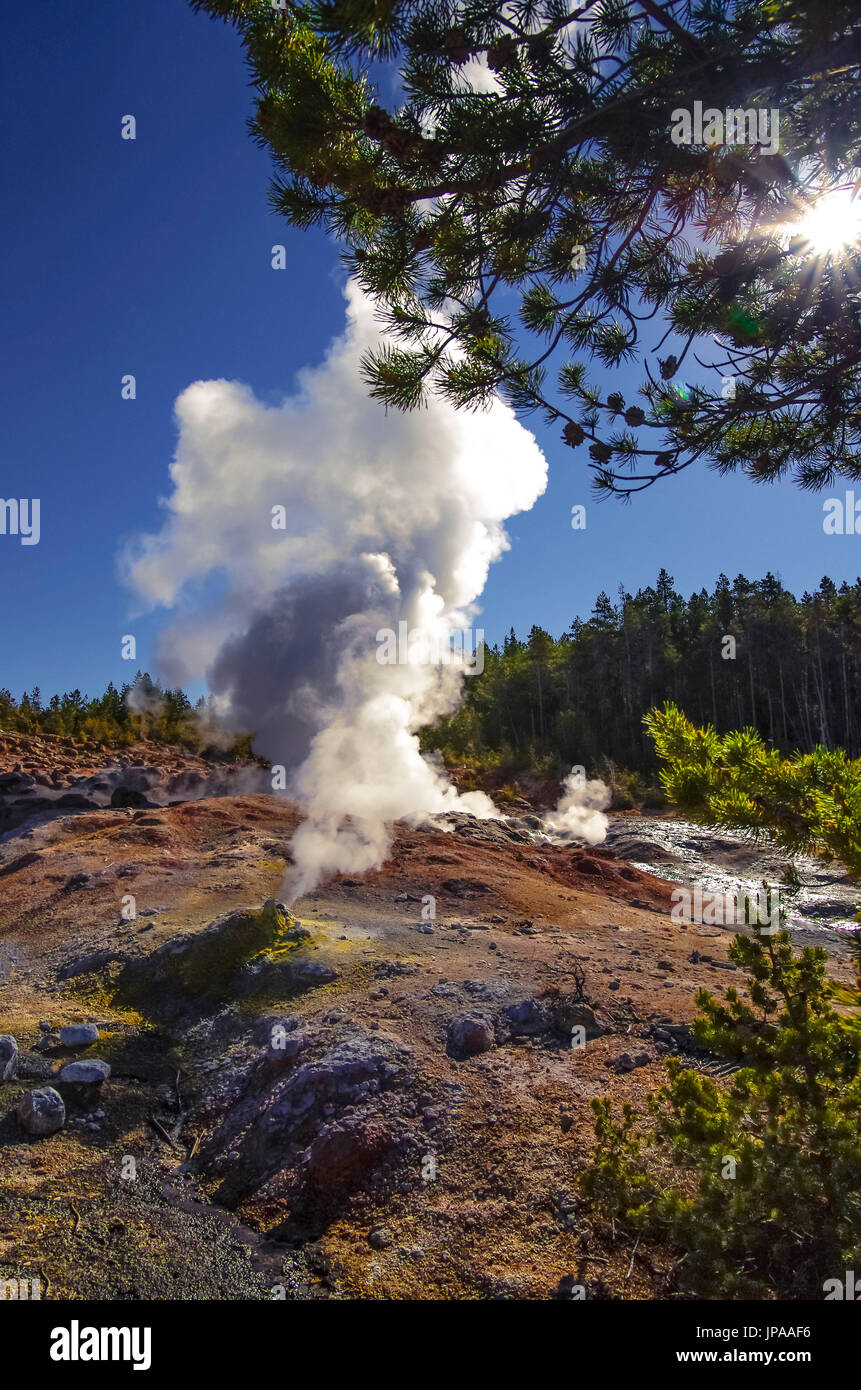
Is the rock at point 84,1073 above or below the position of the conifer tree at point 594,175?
below

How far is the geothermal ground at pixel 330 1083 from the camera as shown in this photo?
335cm

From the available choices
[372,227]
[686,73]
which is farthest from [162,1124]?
[686,73]

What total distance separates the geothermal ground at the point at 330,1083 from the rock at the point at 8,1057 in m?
0.08

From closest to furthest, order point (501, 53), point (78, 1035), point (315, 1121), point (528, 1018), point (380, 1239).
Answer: point (501, 53), point (380, 1239), point (315, 1121), point (528, 1018), point (78, 1035)

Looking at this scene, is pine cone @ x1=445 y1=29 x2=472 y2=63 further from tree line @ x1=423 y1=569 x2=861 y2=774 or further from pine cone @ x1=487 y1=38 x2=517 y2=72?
tree line @ x1=423 y1=569 x2=861 y2=774

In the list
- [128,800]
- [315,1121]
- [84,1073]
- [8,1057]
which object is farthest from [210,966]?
[128,800]

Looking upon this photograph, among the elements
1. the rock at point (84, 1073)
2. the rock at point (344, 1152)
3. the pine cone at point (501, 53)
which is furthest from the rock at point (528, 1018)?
the pine cone at point (501, 53)

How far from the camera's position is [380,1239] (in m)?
3.50

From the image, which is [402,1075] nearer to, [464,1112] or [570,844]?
[464,1112]

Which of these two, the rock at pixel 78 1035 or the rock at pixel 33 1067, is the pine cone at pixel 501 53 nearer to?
the rock at pixel 33 1067

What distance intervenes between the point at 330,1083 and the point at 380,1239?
1.15 m

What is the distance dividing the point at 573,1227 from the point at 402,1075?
1545mm

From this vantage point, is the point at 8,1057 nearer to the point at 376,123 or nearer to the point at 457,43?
the point at 376,123
